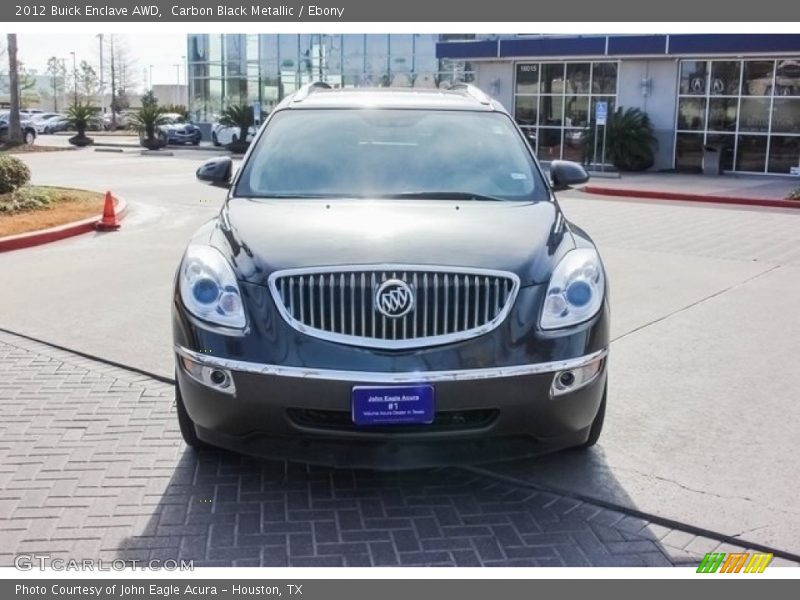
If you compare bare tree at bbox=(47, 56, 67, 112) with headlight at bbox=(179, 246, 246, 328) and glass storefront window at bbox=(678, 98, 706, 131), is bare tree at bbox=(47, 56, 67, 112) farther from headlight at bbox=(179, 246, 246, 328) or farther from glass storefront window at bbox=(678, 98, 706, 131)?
headlight at bbox=(179, 246, 246, 328)

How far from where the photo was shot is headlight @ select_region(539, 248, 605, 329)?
13.1ft

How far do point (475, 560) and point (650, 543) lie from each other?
2.51ft

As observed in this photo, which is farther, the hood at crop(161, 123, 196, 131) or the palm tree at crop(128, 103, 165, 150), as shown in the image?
the hood at crop(161, 123, 196, 131)

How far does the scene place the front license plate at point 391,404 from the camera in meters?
3.76

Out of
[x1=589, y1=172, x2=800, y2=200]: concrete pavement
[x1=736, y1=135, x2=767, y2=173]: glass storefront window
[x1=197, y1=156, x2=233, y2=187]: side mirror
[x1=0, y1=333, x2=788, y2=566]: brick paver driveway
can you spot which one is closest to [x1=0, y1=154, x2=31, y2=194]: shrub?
[x1=197, y1=156, x2=233, y2=187]: side mirror

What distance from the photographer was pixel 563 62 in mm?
29062

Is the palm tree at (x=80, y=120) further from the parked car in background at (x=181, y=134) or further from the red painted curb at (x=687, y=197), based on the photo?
the red painted curb at (x=687, y=197)

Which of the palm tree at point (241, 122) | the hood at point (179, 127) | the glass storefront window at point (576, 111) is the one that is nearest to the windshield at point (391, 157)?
the glass storefront window at point (576, 111)

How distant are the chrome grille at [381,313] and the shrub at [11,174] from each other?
38.4 feet

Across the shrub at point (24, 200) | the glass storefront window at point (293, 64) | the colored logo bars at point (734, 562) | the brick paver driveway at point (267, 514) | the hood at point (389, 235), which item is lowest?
the colored logo bars at point (734, 562)

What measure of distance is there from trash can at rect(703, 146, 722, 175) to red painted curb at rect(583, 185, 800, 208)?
21.9ft

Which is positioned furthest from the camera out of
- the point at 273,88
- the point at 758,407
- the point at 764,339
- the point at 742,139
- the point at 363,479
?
the point at 273,88

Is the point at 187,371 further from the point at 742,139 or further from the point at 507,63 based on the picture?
the point at 507,63

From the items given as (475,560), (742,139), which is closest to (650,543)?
(475,560)
